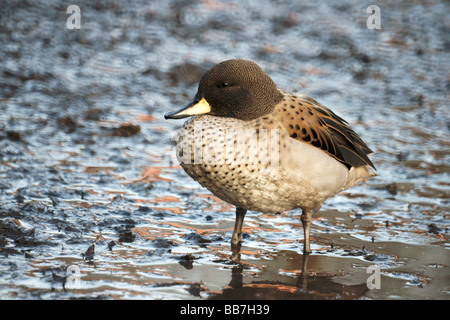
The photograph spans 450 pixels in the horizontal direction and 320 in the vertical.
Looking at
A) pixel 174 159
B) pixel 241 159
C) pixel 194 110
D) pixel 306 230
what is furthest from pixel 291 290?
pixel 174 159

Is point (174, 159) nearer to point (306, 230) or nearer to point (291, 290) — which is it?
point (306, 230)

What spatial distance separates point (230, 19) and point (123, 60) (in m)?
2.64

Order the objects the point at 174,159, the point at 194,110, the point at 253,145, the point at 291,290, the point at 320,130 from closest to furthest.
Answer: the point at 291,290, the point at 253,145, the point at 194,110, the point at 320,130, the point at 174,159

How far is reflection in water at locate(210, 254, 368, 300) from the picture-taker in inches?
164

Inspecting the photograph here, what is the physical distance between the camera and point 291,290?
429 cm

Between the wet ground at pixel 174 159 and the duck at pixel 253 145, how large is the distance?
0.48 metres

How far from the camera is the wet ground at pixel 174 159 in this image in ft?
14.5

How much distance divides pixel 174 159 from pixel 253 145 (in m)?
2.34

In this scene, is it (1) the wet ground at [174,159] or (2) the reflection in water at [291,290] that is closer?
(2) the reflection in water at [291,290]

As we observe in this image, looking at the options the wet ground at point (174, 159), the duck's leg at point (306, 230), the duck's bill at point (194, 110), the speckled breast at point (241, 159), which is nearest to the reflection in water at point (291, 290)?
the wet ground at point (174, 159)

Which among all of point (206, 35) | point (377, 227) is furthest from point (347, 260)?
point (206, 35)

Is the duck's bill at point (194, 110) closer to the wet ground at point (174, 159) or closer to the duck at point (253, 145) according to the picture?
the duck at point (253, 145)

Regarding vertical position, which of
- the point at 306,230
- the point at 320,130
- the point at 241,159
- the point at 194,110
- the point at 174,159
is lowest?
the point at 306,230

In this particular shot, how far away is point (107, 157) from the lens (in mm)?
6570
